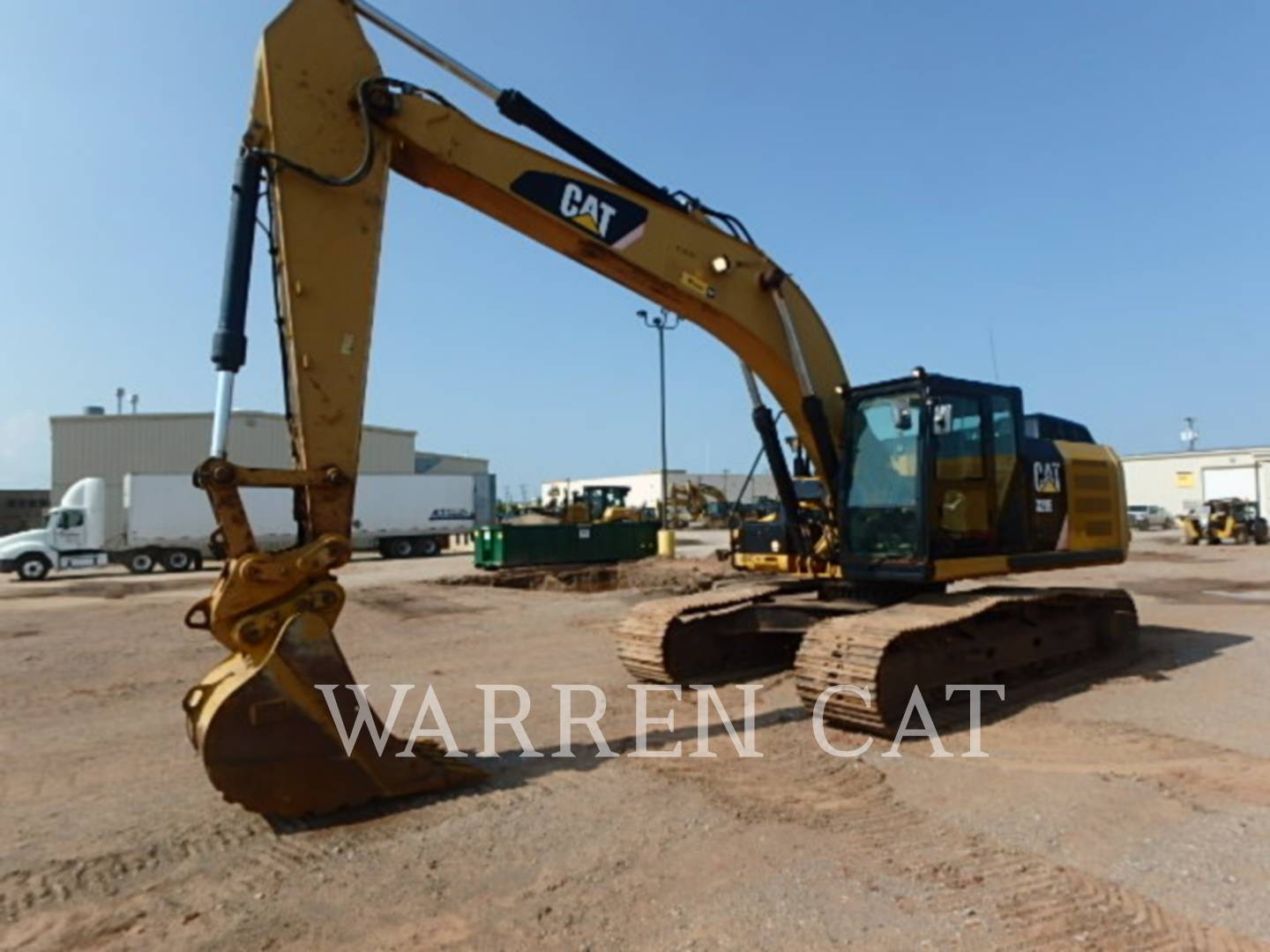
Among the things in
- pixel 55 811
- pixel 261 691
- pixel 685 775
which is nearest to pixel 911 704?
pixel 685 775

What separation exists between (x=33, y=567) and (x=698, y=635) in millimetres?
27175

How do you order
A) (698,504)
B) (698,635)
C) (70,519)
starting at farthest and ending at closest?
1. (698,504)
2. (70,519)
3. (698,635)

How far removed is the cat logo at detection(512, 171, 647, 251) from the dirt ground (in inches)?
151

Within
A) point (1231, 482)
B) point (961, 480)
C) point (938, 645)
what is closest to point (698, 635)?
point (938, 645)

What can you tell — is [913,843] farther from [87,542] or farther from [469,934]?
[87,542]

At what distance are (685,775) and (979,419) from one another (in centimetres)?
441

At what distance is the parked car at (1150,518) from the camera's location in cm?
4712

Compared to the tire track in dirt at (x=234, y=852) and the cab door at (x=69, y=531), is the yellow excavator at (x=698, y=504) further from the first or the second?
the tire track in dirt at (x=234, y=852)

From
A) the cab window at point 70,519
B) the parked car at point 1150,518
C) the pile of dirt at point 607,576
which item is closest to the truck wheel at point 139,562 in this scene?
the cab window at point 70,519

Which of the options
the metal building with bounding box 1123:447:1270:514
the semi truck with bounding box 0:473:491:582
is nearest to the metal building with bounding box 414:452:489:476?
the semi truck with bounding box 0:473:491:582

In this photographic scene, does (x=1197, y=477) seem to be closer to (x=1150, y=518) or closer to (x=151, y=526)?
(x=1150, y=518)

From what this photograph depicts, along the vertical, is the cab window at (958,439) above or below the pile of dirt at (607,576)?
above

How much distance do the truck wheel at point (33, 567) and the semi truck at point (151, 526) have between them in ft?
0.08

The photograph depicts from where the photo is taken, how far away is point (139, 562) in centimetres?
2866
